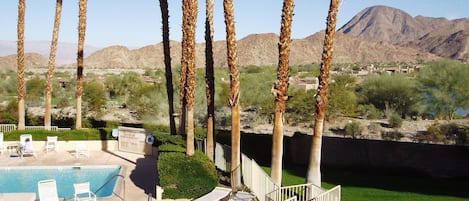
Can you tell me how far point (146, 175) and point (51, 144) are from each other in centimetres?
691

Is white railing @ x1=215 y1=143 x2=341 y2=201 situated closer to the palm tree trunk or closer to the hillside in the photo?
the palm tree trunk

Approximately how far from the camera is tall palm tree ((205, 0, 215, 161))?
14680 millimetres

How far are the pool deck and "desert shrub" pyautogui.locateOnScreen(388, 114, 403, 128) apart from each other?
78.7 feet

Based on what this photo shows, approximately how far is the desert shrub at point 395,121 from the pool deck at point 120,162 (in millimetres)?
23988

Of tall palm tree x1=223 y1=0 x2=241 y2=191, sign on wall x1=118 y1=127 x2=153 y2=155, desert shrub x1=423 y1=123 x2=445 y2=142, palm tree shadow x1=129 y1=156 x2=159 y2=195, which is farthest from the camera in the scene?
desert shrub x1=423 y1=123 x2=445 y2=142

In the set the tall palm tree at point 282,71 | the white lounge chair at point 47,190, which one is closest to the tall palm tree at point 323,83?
the tall palm tree at point 282,71

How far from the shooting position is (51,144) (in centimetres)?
2058

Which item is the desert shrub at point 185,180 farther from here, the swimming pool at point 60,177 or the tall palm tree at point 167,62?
the tall palm tree at point 167,62

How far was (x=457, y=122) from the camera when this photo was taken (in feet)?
110

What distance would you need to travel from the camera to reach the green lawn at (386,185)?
13.6 metres

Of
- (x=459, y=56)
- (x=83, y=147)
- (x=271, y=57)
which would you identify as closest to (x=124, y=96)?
(x=83, y=147)

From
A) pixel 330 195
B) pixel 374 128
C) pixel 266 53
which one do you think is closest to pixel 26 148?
pixel 330 195

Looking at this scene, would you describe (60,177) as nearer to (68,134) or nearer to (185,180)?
(68,134)

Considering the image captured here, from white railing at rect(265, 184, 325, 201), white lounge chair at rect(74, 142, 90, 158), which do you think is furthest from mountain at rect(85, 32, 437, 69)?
white railing at rect(265, 184, 325, 201)
